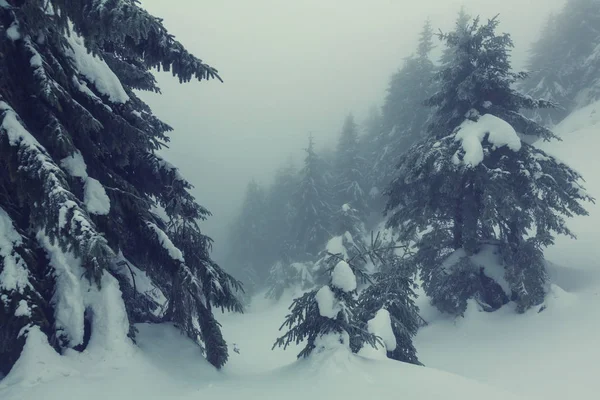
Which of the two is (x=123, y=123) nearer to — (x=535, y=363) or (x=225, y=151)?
(x=535, y=363)

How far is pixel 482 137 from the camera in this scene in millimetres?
12992

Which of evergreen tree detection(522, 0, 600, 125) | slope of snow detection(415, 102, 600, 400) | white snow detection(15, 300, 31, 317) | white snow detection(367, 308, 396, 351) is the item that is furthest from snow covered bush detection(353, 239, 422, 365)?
evergreen tree detection(522, 0, 600, 125)

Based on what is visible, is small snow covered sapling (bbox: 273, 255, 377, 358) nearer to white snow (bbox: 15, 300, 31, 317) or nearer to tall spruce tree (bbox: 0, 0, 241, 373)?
tall spruce tree (bbox: 0, 0, 241, 373)

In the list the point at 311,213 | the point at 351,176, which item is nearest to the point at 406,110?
the point at 351,176

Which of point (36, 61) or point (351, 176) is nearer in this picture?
point (36, 61)

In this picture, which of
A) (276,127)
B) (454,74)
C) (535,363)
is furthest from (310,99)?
(535,363)

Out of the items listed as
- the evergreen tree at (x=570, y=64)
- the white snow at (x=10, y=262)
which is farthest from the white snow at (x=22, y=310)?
the evergreen tree at (x=570, y=64)

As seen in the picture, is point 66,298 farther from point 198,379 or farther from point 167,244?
point 198,379

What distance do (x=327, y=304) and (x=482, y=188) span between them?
883 centimetres

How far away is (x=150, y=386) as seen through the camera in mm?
5188

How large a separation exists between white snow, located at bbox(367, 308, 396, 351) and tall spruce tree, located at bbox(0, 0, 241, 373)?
9.30 ft

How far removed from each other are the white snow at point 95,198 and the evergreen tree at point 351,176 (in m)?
29.6

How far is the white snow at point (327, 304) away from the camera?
256 inches

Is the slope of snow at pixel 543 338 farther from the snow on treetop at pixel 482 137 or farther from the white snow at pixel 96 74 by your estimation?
the white snow at pixel 96 74
